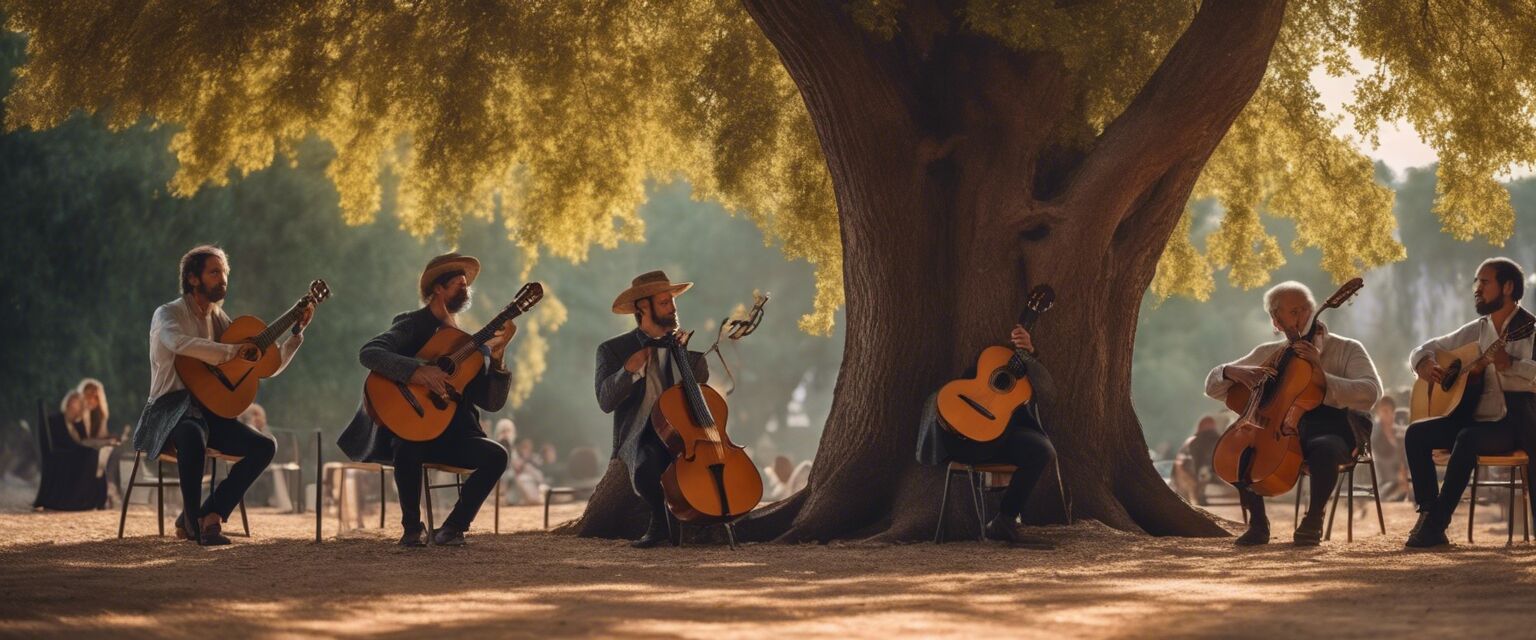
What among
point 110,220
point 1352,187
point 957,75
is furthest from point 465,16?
point 110,220

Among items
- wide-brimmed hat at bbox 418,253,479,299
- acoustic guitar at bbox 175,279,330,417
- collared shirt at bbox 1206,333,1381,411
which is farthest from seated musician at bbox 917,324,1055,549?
acoustic guitar at bbox 175,279,330,417

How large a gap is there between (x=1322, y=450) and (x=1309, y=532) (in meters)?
0.46

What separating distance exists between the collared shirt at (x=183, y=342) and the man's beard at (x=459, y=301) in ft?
2.56

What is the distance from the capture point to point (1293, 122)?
12898 millimetres

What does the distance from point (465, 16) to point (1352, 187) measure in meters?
6.14

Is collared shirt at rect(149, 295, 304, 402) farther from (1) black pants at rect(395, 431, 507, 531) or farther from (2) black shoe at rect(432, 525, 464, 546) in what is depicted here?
(2) black shoe at rect(432, 525, 464, 546)

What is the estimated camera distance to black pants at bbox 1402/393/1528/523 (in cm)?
938

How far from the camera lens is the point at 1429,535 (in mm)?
9422

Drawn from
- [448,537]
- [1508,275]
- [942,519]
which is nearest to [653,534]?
[448,537]

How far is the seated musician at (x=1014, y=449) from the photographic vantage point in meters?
9.40

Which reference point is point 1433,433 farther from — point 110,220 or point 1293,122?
point 110,220

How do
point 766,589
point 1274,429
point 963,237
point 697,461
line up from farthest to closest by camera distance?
1. point 963,237
2. point 1274,429
3. point 697,461
4. point 766,589

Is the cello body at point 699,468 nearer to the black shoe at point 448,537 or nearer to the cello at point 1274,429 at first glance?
the black shoe at point 448,537

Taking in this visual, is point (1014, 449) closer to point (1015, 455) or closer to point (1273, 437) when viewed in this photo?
point (1015, 455)
